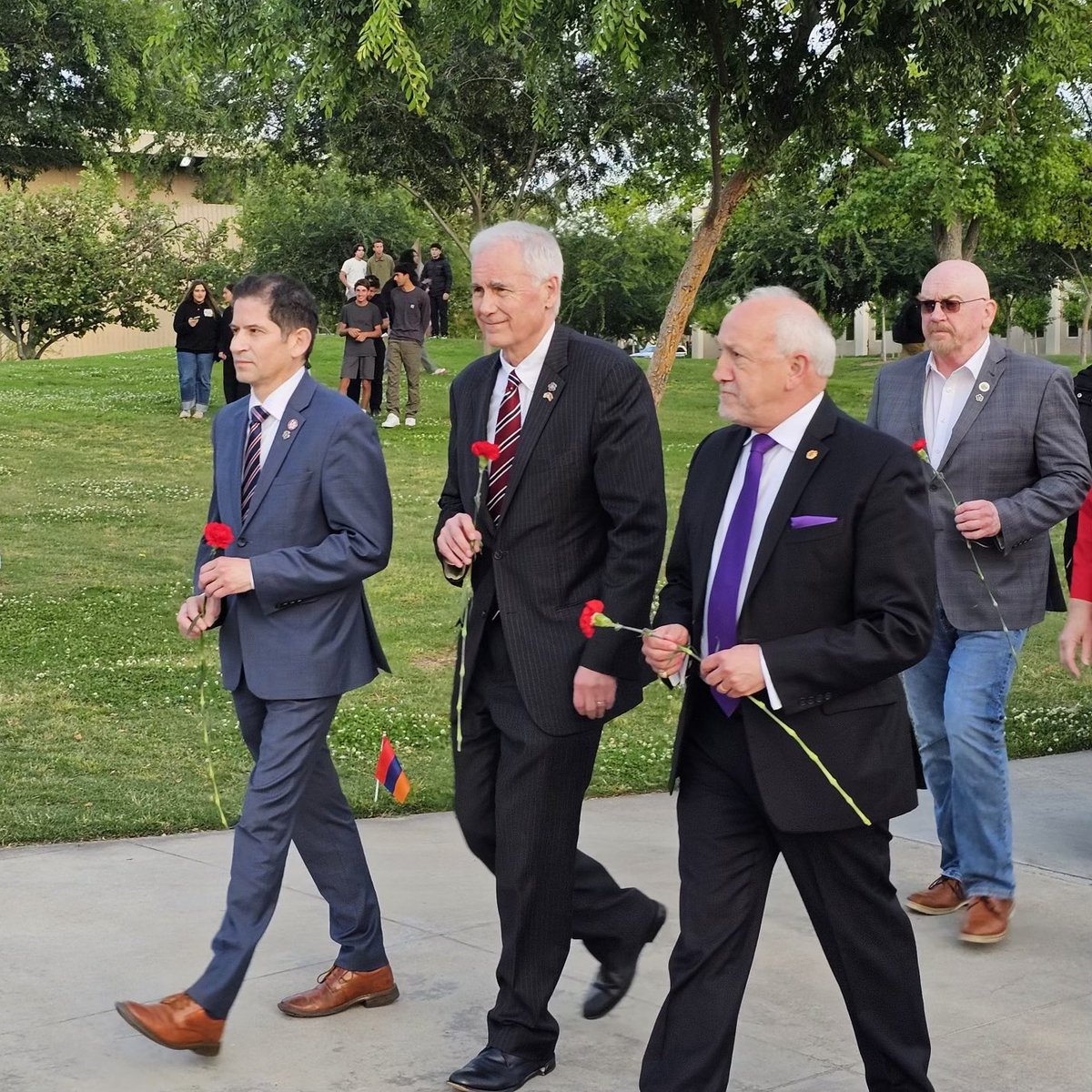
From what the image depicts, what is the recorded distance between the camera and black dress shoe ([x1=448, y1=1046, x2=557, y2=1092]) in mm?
4086

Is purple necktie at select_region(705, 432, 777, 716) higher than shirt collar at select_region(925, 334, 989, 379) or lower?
lower

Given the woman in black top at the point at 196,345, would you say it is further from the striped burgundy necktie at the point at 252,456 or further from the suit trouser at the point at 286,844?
the suit trouser at the point at 286,844

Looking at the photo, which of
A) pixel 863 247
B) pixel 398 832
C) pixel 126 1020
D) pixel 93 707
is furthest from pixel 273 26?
pixel 863 247

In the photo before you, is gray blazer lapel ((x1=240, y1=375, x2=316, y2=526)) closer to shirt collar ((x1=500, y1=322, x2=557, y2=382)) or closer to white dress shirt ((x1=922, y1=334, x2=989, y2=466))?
shirt collar ((x1=500, y1=322, x2=557, y2=382))

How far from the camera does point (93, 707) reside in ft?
28.6

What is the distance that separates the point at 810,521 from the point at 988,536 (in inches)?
74.0

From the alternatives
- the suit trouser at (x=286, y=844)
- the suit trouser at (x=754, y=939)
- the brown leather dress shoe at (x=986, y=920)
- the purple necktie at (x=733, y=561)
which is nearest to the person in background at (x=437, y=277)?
the brown leather dress shoe at (x=986, y=920)

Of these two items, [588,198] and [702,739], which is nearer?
[702,739]

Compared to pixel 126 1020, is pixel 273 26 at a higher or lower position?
higher

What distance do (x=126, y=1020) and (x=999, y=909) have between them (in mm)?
2735

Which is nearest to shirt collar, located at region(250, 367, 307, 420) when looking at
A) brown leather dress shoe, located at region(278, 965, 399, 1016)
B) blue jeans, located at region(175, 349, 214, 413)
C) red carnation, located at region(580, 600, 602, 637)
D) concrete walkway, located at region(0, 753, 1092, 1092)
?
red carnation, located at region(580, 600, 602, 637)

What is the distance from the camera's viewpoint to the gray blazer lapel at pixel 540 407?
4.26 metres

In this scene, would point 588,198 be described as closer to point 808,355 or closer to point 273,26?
point 273,26

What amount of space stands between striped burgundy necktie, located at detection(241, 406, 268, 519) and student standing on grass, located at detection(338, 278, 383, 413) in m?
16.0
